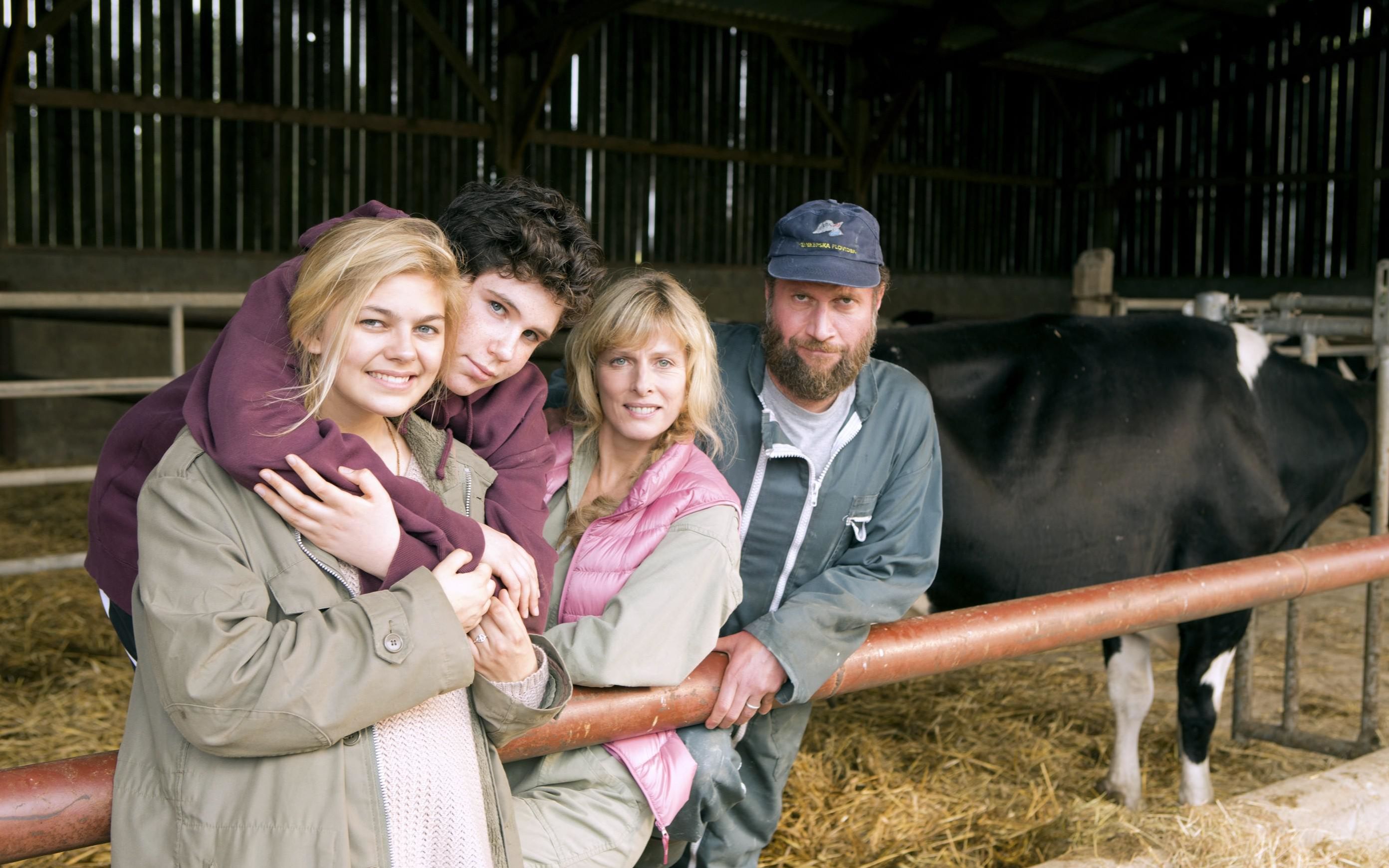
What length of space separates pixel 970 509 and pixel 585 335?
1.50 m

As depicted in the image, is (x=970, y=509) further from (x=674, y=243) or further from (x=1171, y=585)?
(x=674, y=243)

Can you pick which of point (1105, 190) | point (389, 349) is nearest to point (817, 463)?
point (389, 349)

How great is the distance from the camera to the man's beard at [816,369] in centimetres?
213

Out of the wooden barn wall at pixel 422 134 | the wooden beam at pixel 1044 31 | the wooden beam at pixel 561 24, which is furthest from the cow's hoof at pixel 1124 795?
the wooden beam at pixel 1044 31

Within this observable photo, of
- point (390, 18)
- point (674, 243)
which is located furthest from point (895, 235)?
point (390, 18)

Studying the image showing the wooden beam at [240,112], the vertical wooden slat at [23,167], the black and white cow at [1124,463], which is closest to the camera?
the black and white cow at [1124,463]

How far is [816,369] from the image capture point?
213 centimetres

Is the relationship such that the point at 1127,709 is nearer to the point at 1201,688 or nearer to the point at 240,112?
the point at 1201,688

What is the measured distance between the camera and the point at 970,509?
9.88ft

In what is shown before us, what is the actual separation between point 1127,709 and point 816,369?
1879 millimetres

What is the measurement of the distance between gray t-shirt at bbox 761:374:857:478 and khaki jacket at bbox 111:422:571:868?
103 cm

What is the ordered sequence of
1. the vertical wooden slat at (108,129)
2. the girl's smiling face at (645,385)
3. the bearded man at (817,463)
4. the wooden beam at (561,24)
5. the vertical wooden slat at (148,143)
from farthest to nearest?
the wooden beam at (561,24)
the vertical wooden slat at (148,143)
the vertical wooden slat at (108,129)
the bearded man at (817,463)
the girl's smiling face at (645,385)

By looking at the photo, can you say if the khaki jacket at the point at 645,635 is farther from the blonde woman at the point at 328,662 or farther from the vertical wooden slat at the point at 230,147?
the vertical wooden slat at the point at 230,147

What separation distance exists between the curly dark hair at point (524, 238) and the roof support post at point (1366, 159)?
1350 centimetres
